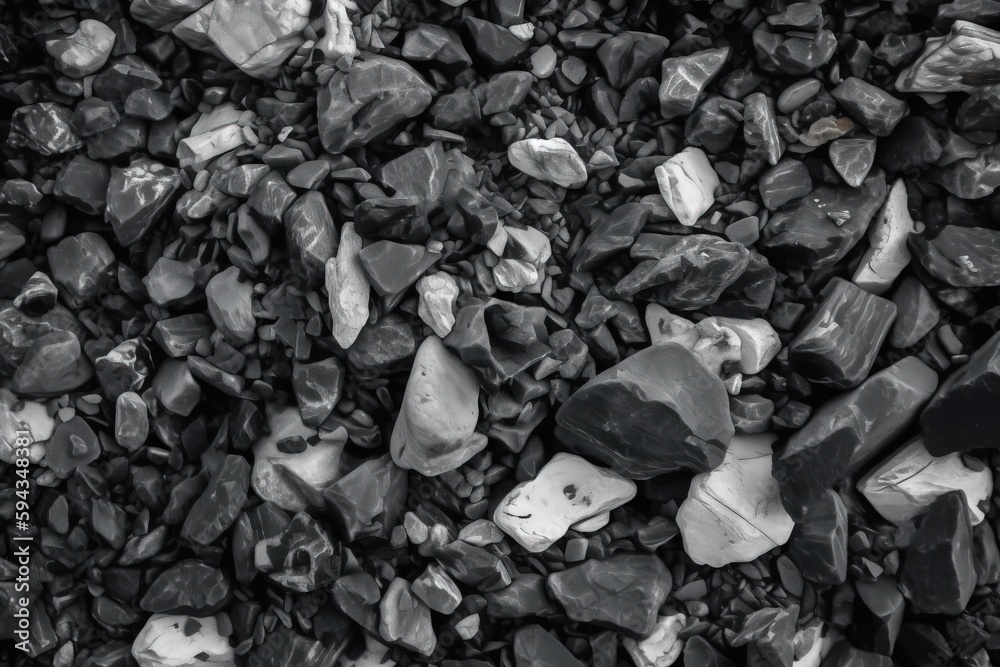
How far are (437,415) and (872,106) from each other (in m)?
1.47

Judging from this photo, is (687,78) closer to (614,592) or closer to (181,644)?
(614,592)

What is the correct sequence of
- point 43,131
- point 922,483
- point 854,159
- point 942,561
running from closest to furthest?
point 942,561, point 922,483, point 854,159, point 43,131

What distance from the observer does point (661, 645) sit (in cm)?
193

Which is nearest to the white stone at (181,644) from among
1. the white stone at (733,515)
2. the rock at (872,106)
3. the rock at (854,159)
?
the white stone at (733,515)

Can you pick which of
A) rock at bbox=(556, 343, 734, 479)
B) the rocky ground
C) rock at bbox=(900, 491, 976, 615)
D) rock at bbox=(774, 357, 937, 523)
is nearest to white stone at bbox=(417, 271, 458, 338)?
the rocky ground

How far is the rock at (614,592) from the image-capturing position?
191 cm

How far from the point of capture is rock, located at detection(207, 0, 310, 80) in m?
2.01

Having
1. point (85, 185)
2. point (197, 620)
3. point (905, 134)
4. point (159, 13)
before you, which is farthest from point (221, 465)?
point (905, 134)

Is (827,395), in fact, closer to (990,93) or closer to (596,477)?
(596,477)

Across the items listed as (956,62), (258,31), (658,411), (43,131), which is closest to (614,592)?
(658,411)

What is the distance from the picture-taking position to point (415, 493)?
6.67 feet

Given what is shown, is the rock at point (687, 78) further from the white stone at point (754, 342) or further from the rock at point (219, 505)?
the rock at point (219, 505)

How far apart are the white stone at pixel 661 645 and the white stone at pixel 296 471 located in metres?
0.95

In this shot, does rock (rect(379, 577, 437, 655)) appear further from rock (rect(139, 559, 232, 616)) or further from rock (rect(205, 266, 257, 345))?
rock (rect(205, 266, 257, 345))
